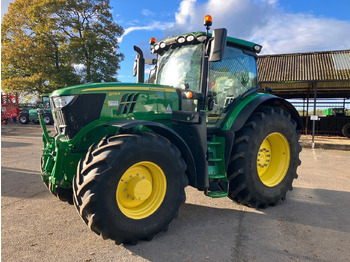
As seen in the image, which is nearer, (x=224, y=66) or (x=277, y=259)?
(x=277, y=259)

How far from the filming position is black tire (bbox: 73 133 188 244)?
2.57 meters

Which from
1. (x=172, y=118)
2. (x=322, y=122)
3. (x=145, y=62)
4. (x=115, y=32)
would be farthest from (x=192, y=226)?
(x=115, y=32)

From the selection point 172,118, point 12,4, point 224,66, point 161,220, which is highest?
point 12,4

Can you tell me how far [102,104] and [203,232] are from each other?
1.93 metres

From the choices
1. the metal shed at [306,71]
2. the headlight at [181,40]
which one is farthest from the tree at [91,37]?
the headlight at [181,40]

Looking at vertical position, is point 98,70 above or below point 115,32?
below

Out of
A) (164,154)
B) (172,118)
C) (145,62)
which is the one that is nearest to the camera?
(164,154)

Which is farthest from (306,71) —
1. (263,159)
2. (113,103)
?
(113,103)

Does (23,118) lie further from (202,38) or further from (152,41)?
(202,38)

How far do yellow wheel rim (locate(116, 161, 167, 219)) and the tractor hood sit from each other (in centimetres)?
70

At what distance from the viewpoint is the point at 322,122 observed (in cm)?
1652

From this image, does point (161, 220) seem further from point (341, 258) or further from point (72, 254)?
point (341, 258)

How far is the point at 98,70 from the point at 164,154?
953 inches

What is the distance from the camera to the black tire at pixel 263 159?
3809mm
